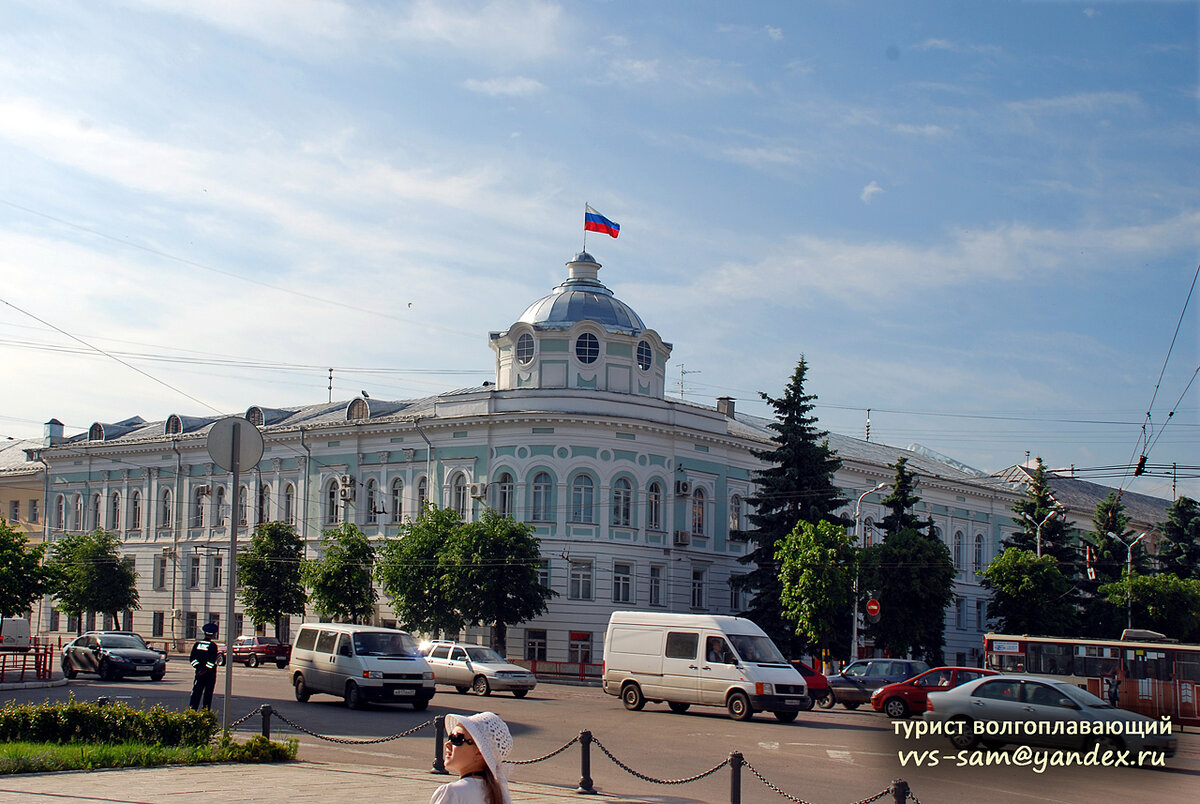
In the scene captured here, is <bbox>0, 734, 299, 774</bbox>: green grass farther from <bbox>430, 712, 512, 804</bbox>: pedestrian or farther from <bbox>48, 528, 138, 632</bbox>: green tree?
<bbox>48, 528, 138, 632</bbox>: green tree

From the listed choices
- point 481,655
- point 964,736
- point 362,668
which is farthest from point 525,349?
point 964,736

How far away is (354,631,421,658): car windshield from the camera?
25266mm

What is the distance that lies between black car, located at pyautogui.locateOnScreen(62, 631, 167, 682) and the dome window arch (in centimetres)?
1990

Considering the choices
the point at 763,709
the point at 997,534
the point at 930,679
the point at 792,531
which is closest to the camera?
the point at 763,709

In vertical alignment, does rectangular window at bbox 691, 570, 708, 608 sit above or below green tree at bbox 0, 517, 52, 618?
below

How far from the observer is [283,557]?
175ft

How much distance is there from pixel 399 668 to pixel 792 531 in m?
23.3

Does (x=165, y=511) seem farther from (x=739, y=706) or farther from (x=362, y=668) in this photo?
(x=739, y=706)

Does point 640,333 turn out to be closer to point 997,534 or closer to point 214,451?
point 997,534

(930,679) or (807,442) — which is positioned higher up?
(807,442)

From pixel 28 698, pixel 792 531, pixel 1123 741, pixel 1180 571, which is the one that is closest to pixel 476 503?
pixel 792 531

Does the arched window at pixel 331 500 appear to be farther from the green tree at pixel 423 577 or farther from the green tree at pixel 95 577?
the green tree at pixel 95 577

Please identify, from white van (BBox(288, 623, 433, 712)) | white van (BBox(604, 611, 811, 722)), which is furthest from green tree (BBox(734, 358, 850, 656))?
white van (BBox(288, 623, 433, 712))

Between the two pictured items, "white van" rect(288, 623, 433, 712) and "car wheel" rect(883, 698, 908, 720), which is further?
"car wheel" rect(883, 698, 908, 720)
